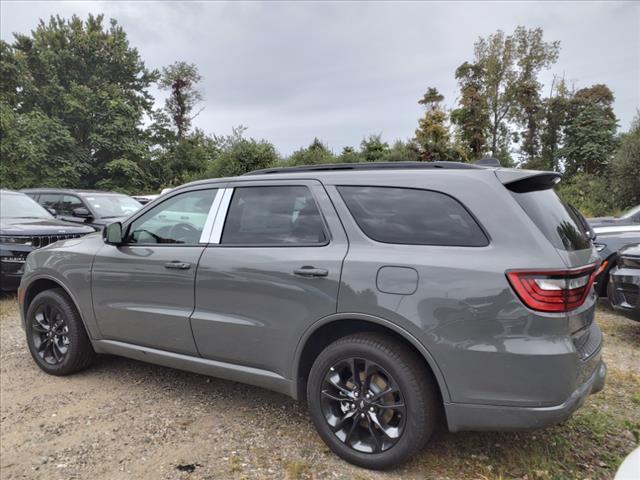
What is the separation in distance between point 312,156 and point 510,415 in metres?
18.8

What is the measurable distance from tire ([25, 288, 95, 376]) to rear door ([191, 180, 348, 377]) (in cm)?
146

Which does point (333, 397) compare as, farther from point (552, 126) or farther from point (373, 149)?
point (552, 126)

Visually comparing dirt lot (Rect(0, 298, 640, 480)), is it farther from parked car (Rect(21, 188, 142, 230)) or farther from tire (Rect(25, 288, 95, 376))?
parked car (Rect(21, 188, 142, 230))

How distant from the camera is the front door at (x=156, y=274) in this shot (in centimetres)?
328

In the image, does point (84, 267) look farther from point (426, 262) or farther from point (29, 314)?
point (426, 262)

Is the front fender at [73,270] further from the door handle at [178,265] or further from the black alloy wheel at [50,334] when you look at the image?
the door handle at [178,265]

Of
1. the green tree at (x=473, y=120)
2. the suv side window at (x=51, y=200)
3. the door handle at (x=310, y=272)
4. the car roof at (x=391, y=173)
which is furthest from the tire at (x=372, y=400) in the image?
the green tree at (x=473, y=120)

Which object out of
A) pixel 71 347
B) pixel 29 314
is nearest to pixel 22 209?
pixel 29 314

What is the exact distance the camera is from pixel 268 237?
306 cm

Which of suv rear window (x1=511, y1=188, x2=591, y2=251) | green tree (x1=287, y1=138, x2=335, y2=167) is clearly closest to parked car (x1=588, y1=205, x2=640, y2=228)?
suv rear window (x1=511, y1=188, x2=591, y2=251)

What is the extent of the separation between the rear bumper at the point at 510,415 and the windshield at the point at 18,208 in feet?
25.5

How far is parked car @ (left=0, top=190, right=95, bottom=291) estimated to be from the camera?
646 cm

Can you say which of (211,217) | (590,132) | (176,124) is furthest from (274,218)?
(176,124)

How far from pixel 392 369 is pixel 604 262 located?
468 centimetres
